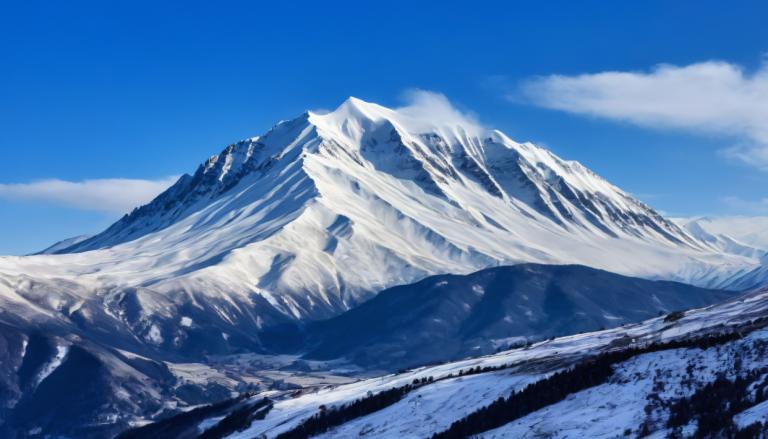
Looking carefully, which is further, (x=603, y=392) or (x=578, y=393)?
(x=578, y=393)

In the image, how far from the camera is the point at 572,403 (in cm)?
10131

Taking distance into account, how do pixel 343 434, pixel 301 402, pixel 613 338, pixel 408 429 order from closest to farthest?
pixel 408 429 < pixel 343 434 < pixel 613 338 < pixel 301 402

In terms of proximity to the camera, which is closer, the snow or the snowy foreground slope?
the snow

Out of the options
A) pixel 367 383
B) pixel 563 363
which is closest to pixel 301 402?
pixel 367 383

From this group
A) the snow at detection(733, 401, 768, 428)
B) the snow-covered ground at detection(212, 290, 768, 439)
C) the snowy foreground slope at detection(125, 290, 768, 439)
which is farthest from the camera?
the snow-covered ground at detection(212, 290, 768, 439)

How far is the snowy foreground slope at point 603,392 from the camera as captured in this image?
289 feet

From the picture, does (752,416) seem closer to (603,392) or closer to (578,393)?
(603,392)

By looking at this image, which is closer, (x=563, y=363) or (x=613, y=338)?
(x=563, y=363)

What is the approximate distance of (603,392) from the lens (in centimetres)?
10075

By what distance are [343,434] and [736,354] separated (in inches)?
1927

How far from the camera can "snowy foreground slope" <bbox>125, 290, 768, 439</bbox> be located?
88.1 m

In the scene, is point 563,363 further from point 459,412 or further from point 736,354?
point 736,354

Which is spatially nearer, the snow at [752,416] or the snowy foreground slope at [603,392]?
the snow at [752,416]

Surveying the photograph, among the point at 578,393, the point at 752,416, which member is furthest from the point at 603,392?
the point at 752,416
